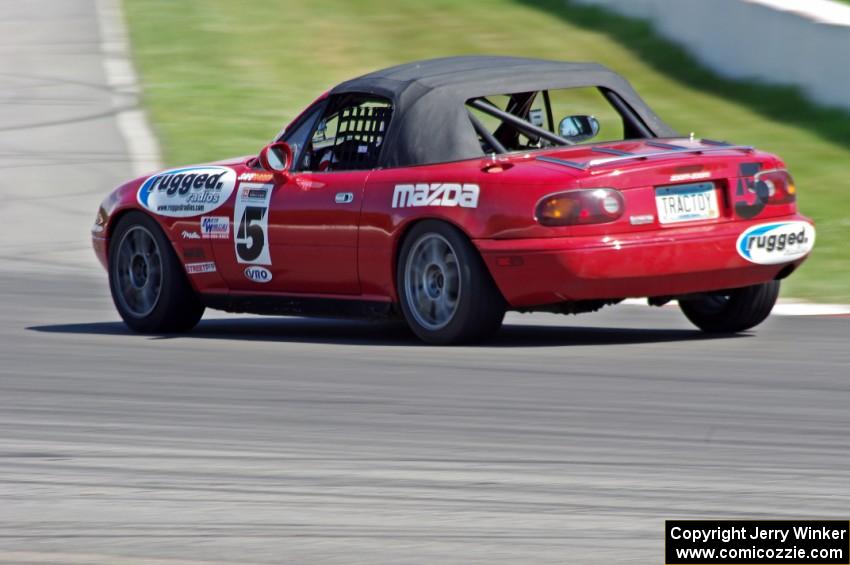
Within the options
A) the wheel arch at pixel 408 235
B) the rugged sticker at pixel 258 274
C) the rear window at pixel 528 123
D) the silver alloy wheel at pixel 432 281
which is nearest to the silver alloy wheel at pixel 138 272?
the rugged sticker at pixel 258 274

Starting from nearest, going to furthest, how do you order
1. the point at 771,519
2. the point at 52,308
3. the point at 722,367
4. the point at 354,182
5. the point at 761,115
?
the point at 771,519, the point at 722,367, the point at 354,182, the point at 52,308, the point at 761,115

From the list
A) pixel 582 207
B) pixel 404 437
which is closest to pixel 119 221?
pixel 582 207

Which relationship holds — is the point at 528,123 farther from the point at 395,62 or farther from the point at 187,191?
the point at 395,62

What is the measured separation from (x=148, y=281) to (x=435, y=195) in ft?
8.00

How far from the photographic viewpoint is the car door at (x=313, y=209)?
950 cm

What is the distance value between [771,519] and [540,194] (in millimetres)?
3487

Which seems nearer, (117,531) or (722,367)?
(117,531)

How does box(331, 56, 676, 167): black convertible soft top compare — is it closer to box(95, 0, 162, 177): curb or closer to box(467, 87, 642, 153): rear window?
box(467, 87, 642, 153): rear window

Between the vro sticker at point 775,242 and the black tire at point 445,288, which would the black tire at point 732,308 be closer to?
the vro sticker at point 775,242

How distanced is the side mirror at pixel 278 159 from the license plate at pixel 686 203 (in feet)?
7.11

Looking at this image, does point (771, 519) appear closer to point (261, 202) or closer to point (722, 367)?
point (722, 367)

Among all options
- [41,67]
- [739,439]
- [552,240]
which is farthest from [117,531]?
[41,67]

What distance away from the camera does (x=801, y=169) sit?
16609 mm

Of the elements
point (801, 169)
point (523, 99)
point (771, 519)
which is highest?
point (523, 99)
